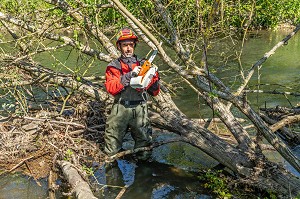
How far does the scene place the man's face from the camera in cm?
518

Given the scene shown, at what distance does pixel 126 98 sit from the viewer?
5402mm

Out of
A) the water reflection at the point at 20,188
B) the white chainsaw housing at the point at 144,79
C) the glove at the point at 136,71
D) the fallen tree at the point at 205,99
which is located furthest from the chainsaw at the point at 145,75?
the water reflection at the point at 20,188

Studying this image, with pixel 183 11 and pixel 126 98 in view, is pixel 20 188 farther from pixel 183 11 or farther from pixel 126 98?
pixel 183 11

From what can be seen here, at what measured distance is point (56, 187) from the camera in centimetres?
471

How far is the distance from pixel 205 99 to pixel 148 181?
1543 mm

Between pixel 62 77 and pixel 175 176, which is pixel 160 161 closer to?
pixel 175 176

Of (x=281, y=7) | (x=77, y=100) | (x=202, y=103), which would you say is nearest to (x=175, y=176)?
(x=77, y=100)

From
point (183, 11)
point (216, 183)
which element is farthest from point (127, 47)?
point (216, 183)

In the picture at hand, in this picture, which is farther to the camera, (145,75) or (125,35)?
(125,35)

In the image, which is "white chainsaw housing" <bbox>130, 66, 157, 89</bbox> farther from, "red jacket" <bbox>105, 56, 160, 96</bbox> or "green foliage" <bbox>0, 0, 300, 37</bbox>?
"green foliage" <bbox>0, 0, 300, 37</bbox>

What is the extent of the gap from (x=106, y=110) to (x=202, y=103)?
139 inches

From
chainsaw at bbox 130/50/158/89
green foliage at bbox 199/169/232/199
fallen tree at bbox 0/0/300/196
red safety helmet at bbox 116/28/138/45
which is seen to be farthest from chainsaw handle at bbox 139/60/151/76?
green foliage at bbox 199/169/232/199

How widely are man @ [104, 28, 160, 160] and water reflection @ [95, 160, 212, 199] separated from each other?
10.4 inches

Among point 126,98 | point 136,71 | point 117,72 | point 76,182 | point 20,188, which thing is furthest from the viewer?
point 126,98
